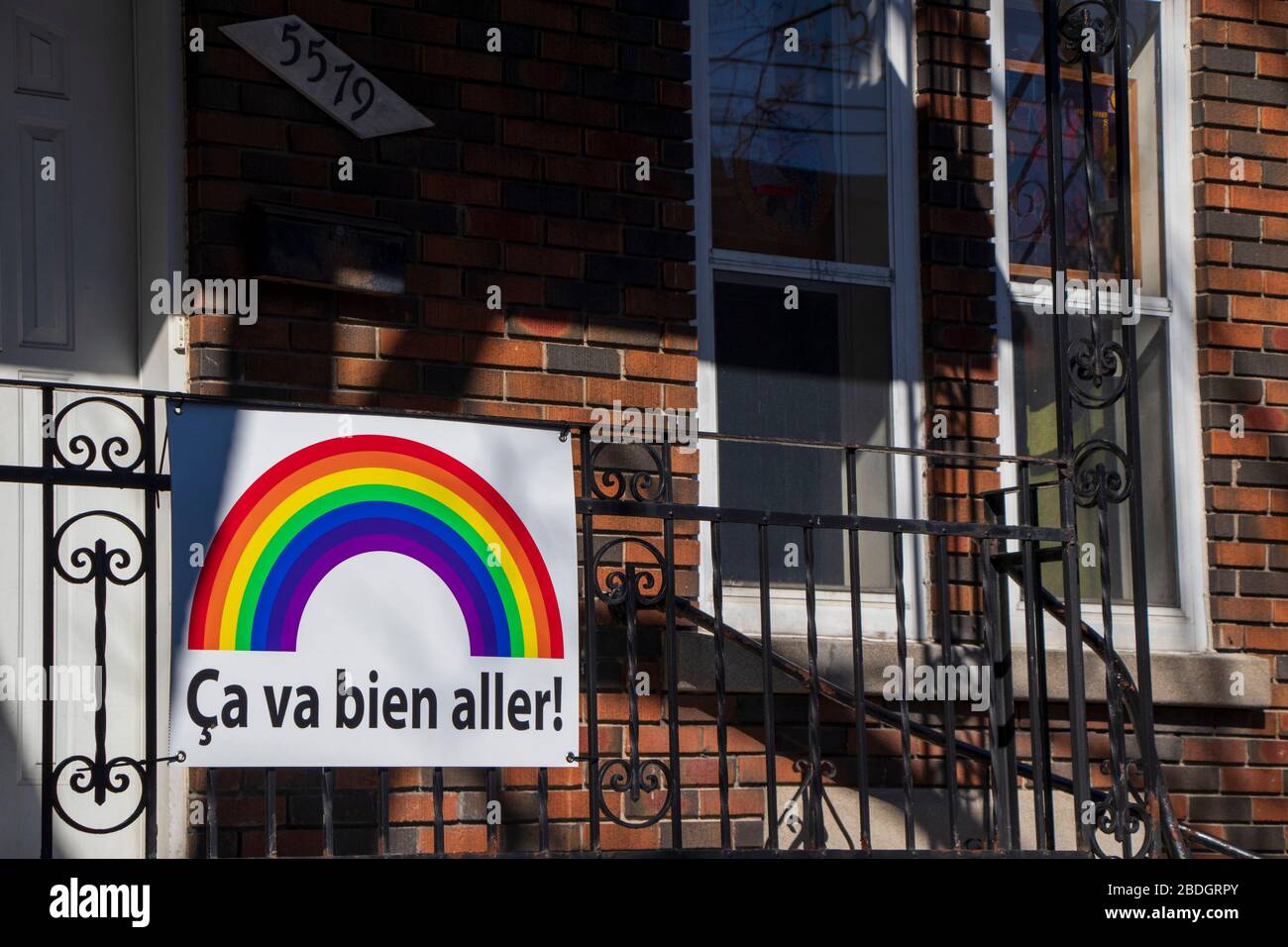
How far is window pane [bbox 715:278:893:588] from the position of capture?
5766 mm

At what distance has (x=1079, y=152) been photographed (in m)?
6.51

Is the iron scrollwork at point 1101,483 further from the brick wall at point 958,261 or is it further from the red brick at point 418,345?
the red brick at point 418,345

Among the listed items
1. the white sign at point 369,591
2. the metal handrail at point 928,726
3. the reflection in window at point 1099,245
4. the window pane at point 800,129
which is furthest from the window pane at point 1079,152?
the white sign at point 369,591

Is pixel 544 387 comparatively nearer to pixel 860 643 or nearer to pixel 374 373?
pixel 374 373

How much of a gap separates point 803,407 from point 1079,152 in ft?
5.00

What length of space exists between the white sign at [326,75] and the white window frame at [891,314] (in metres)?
1.07

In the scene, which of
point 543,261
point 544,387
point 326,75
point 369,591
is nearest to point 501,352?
point 544,387

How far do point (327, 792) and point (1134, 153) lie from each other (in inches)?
158

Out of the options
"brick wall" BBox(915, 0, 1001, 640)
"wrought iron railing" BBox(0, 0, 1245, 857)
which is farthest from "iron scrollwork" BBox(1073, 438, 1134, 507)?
"brick wall" BBox(915, 0, 1001, 640)

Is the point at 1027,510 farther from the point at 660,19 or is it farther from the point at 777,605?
the point at 660,19

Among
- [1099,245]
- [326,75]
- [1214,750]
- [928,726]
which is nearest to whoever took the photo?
[326,75]

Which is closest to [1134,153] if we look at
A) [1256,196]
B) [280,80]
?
[1256,196]

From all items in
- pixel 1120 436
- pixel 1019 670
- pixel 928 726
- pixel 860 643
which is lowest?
pixel 928 726

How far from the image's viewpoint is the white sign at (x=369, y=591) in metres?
3.95
